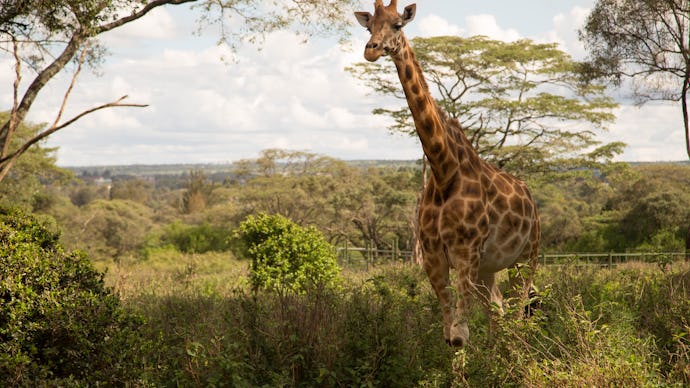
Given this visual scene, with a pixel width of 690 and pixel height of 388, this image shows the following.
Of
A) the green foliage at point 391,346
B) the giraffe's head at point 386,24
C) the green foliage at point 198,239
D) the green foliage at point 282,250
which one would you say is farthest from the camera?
the green foliage at point 198,239

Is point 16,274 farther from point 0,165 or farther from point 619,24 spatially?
point 619,24

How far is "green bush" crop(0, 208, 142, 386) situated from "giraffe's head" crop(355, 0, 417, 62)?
118 inches

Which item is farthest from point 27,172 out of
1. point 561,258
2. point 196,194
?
point 196,194

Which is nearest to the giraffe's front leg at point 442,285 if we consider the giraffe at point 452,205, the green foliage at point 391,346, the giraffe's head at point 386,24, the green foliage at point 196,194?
the giraffe at point 452,205

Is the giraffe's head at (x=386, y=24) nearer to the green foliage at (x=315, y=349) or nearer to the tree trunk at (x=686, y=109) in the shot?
the green foliage at (x=315, y=349)

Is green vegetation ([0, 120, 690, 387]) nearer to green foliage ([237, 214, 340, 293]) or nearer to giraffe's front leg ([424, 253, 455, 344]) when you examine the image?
green foliage ([237, 214, 340, 293])

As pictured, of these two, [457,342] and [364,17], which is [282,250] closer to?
[457,342]

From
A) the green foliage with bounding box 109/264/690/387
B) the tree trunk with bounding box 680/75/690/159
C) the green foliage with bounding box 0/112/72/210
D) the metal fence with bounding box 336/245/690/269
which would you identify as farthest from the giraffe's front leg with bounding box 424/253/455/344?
the green foliage with bounding box 0/112/72/210

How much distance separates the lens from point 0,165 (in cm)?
925

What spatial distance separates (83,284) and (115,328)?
2.10 ft

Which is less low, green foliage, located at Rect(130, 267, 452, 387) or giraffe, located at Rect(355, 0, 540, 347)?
giraffe, located at Rect(355, 0, 540, 347)

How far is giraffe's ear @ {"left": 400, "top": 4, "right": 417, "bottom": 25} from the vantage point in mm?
5688

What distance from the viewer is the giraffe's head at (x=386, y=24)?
550 cm

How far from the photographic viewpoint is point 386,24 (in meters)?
5.59
